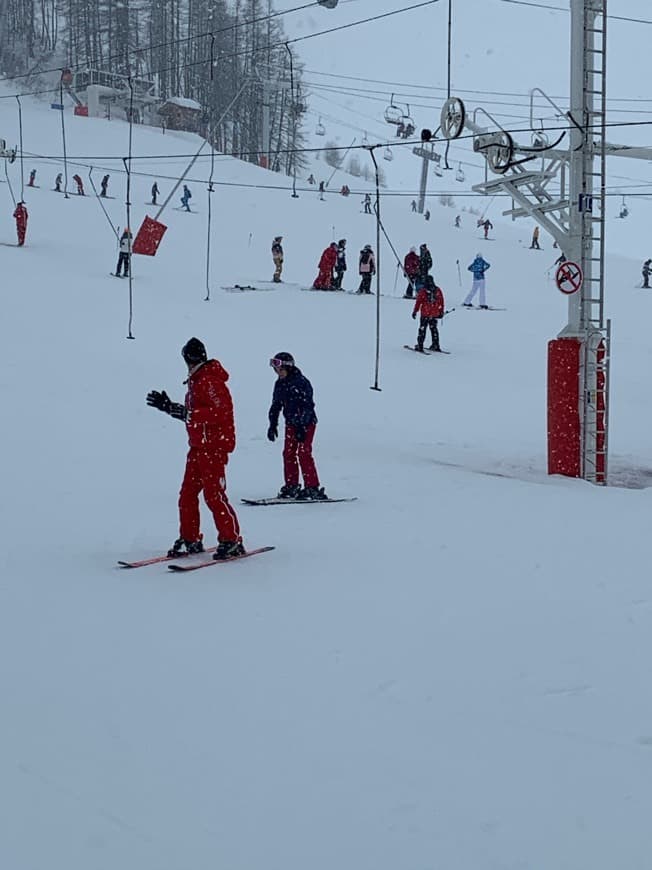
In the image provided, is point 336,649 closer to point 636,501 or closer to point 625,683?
point 625,683

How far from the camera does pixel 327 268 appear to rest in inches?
1081

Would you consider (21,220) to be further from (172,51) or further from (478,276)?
(172,51)

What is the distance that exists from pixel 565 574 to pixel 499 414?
10.0 m

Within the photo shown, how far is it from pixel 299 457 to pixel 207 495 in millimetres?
2709

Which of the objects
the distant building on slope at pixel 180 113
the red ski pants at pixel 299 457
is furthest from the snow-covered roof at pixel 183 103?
the red ski pants at pixel 299 457

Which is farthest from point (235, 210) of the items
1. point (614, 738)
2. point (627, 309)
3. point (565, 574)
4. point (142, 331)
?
point (614, 738)

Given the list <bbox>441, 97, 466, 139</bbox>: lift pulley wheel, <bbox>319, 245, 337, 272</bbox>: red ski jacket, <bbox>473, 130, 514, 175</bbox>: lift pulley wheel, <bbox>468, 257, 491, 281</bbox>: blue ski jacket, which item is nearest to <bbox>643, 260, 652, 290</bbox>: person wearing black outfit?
<bbox>468, 257, 491, 281</bbox>: blue ski jacket

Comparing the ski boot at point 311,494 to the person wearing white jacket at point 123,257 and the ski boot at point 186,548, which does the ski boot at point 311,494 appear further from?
the person wearing white jacket at point 123,257

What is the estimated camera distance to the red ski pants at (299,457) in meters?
9.95

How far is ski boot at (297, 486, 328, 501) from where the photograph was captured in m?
10.0

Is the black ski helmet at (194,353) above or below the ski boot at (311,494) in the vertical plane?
above

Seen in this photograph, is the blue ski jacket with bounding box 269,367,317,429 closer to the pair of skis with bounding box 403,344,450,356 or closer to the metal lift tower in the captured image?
the metal lift tower

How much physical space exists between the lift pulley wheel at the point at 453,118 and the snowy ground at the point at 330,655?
4.35 meters

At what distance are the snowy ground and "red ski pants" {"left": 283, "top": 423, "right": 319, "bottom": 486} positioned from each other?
528 mm
